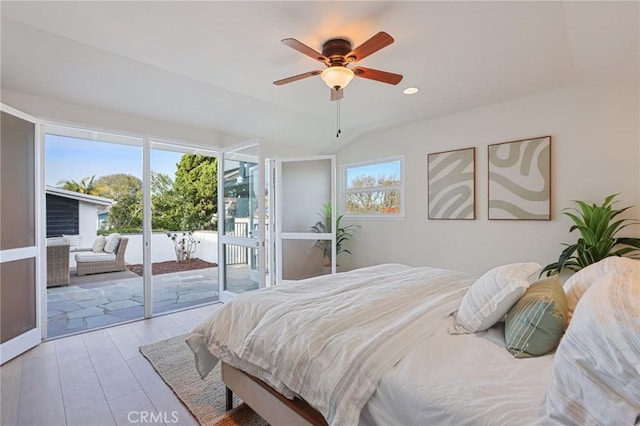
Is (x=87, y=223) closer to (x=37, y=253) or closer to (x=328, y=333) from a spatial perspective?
(x=37, y=253)

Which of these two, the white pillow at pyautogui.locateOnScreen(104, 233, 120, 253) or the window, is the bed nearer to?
the window

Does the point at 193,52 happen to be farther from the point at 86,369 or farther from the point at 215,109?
the point at 86,369

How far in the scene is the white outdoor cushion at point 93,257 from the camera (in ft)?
19.3

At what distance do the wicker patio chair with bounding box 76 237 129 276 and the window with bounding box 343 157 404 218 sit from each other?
485 centimetres

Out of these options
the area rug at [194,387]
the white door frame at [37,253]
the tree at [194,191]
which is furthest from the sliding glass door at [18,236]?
the tree at [194,191]

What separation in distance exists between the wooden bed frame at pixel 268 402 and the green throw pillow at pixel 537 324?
904 mm

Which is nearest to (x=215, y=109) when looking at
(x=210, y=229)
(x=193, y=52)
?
(x=193, y=52)

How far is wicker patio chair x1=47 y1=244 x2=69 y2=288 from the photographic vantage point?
4.98 meters

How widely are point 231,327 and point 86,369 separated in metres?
1.63

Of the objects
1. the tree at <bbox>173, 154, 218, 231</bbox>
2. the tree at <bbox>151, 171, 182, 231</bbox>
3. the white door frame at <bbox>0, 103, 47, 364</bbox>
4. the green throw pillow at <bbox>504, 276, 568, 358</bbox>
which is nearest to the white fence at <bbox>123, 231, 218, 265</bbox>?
the tree at <bbox>151, 171, 182, 231</bbox>

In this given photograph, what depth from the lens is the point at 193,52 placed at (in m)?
2.51

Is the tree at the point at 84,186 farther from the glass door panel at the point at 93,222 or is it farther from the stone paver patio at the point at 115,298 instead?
the stone paver patio at the point at 115,298

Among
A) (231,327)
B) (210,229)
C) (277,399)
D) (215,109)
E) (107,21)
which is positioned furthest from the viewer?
(210,229)

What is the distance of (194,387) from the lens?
2170 millimetres
